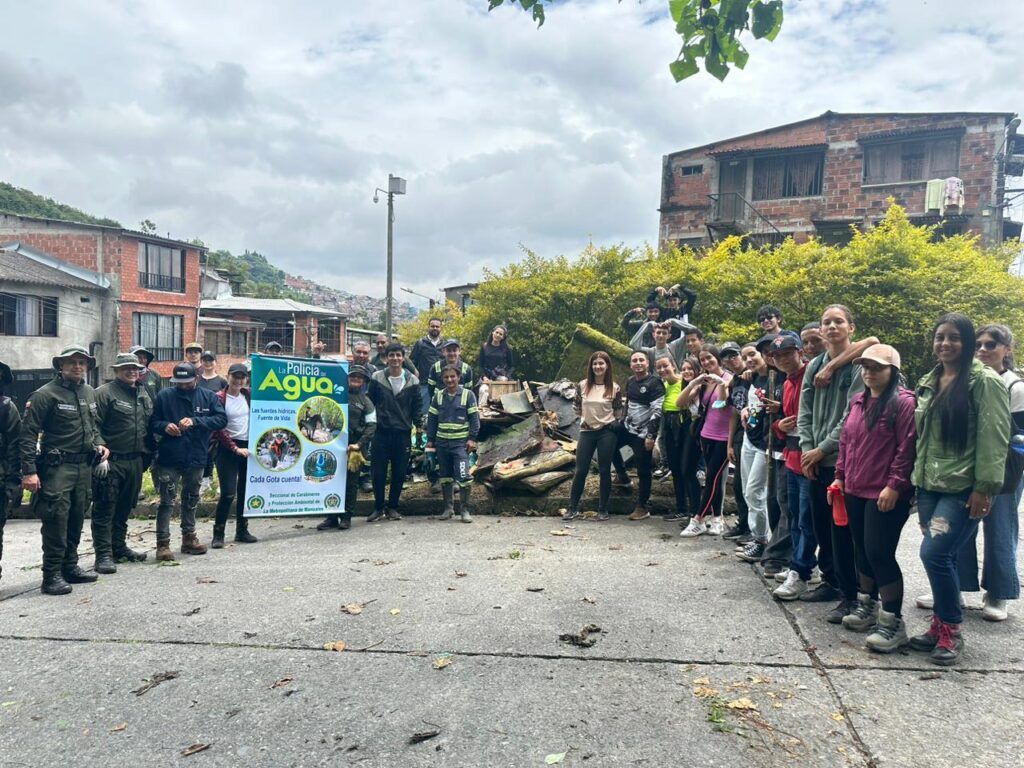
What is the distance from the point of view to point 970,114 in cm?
2259

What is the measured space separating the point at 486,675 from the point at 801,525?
2546 mm

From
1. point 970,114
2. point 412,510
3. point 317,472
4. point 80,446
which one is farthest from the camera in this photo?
point 970,114

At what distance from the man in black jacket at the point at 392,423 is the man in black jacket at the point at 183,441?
1.81 metres

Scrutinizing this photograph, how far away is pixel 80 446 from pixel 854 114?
26180mm

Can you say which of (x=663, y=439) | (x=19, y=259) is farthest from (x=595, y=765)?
(x=19, y=259)

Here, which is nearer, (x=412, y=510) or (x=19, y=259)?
(x=412, y=510)

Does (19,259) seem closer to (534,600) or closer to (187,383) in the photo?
(187,383)

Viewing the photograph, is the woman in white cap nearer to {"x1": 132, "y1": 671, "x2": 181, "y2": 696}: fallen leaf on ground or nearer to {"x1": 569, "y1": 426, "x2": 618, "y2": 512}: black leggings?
{"x1": 569, "y1": 426, "x2": 618, "y2": 512}: black leggings

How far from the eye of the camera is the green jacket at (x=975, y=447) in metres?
3.50

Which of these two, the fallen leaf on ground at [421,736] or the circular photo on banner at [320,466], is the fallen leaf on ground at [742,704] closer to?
the fallen leaf on ground at [421,736]

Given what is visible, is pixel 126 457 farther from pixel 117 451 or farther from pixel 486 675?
pixel 486 675

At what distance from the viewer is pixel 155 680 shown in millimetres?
3809

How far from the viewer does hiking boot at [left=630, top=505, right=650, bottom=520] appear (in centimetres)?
759

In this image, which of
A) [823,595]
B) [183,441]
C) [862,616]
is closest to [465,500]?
[183,441]
